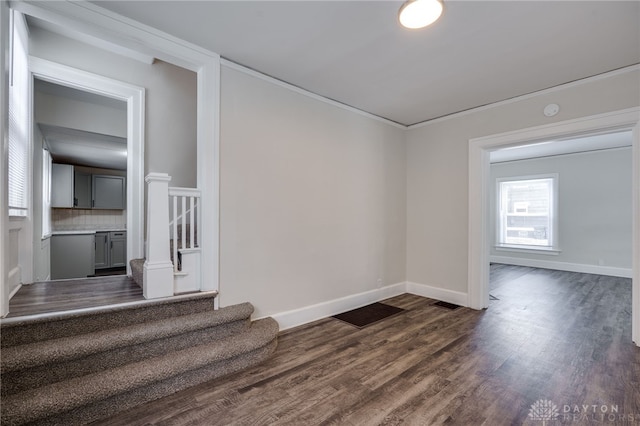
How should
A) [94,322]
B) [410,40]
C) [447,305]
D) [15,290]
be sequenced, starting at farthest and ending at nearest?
[447,305] < [15,290] < [410,40] < [94,322]

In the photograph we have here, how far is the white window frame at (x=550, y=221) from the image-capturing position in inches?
255

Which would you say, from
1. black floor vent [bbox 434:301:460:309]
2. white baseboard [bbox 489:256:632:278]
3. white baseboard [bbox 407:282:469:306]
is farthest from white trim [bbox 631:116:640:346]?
white baseboard [bbox 489:256:632:278]

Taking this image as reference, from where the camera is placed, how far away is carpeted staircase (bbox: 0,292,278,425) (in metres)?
1.61

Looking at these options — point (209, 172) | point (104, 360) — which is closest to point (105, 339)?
point (104, 360)

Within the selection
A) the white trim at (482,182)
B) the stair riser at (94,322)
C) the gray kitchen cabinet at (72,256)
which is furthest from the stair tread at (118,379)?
the gray kitchen cabinet at (72,256)

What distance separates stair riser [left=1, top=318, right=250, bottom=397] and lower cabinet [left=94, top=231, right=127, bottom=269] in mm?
5104

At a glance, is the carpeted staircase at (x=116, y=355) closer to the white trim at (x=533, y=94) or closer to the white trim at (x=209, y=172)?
the white trim at (x=209, y=172)

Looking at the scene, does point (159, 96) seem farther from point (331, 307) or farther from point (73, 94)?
point (331, 307)

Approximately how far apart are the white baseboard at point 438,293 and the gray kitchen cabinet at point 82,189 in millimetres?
7365

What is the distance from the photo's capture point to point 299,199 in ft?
10.4

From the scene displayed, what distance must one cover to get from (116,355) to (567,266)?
8.33 meters

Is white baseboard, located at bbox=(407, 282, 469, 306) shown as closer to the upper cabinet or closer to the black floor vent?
the black floor vent

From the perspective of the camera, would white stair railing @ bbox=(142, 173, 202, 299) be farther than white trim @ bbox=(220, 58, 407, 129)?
No

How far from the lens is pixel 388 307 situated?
3723 millimetres
